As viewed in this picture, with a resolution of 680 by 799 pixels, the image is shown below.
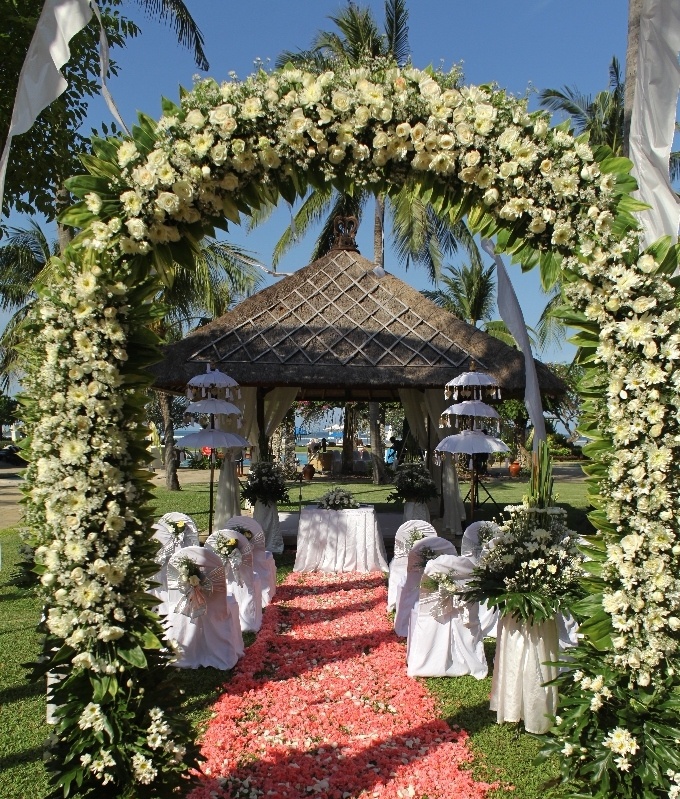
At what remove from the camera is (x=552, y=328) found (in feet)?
84.9

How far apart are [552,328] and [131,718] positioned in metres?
25.1

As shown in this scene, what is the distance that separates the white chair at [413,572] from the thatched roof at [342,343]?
14.9 ft

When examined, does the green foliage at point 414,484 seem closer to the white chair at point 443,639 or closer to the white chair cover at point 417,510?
the white chair cover at point 417,510

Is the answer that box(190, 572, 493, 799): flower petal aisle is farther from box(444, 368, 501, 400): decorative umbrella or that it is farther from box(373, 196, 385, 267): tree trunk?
box(373, 196, 385, 267): tree trunk

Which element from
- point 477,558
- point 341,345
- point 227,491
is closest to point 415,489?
point 341,345

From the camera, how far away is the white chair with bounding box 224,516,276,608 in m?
7.51

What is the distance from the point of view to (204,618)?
5.80 meters

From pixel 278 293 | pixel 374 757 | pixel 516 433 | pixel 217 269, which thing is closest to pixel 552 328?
pixel 516 433

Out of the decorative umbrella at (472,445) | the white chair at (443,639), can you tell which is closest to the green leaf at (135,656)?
the white chair at (443,639)

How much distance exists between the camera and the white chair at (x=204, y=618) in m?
5.60

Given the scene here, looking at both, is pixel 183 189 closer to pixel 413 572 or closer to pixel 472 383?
pixel 413 572

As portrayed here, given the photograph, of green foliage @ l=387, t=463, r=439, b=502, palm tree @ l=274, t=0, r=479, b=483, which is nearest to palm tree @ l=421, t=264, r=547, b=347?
palm tree @ l=274, t=0, r=479, b=483

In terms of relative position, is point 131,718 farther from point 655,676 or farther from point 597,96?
point 597,96

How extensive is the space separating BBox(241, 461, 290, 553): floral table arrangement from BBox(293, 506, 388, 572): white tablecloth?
1.23 m
